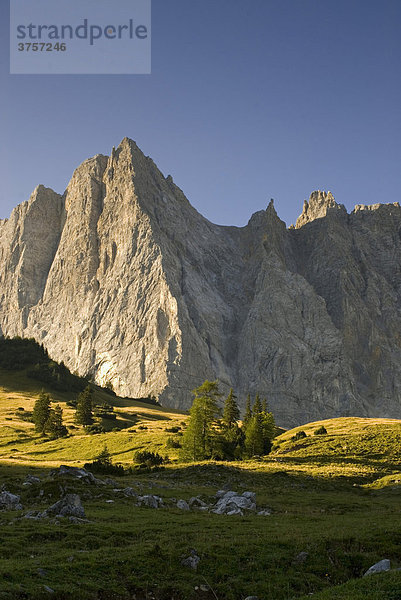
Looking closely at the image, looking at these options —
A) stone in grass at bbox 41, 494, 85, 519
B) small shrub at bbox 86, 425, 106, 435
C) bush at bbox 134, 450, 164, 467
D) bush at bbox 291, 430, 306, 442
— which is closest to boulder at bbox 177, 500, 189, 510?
stone in grass at bbox 41, 494, 85, 519

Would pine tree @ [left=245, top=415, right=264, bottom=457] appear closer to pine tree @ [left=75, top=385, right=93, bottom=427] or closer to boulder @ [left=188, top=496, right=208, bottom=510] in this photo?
boulder @ [left=188, top=496, right=208, bottom=510]

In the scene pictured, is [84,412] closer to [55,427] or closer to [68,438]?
[55,427]

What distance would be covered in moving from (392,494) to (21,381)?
4013 inches

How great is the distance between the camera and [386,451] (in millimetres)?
59875

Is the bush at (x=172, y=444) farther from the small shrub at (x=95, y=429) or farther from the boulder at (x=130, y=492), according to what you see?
the boulder at (x=130, y=492)

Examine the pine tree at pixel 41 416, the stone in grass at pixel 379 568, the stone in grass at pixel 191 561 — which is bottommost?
the pine tree at pixel 41 416

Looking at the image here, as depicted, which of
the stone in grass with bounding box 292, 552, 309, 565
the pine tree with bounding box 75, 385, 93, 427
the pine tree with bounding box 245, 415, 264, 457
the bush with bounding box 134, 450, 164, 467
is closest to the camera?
the stone in grass with bounding box 292, 552, 309, 565

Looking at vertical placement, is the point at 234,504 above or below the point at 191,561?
below

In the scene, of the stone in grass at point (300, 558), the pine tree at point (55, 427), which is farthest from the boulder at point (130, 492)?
the pine tree at point (55, 427)

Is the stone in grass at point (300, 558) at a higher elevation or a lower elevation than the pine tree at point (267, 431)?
higher

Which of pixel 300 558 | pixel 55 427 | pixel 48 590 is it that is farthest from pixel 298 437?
pixel 48 590

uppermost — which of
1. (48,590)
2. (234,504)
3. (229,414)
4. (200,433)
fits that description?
(48,590)

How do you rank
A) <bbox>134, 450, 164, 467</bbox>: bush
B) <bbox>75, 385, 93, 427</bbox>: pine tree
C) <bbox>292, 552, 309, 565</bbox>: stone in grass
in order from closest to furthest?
1. <bbox>292, 552, 309, 565</bbox>: stone in grass
2. <bbox>134, 450, 164, 467</bbox>: bush
3. <bbox>75, 385, 93, 427</bbox>: pine tree

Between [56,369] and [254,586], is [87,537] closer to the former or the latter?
[254,586]
